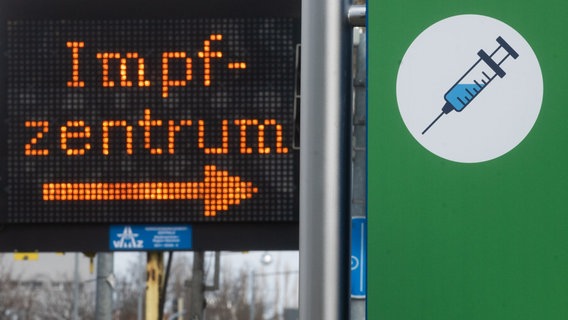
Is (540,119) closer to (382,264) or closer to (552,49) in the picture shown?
(552,49)

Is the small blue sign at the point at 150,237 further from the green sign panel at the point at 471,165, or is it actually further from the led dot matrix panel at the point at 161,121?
the green sign panel at the point at 471,165

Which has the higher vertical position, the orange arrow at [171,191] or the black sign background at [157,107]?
the black sign background at [157,107]

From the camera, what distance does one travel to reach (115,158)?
23.9ft

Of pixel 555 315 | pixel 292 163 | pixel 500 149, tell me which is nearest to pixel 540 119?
pixel 500 149

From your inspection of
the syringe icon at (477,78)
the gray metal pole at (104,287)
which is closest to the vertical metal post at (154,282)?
the syringe icon at (477,78)

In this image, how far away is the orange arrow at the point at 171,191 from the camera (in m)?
7.20

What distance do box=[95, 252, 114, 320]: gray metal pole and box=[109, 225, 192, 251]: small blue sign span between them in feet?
23.1

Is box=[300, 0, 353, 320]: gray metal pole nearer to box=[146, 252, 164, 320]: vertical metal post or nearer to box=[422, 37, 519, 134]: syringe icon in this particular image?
box=[422, 37, 519, 134]: syringe icon

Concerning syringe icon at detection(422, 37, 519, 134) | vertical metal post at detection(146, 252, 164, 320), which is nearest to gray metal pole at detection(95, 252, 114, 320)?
vertical metal post at detection(146, 252, 164, 320)

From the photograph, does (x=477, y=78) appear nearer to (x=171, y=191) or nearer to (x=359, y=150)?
(x=171, y=191)

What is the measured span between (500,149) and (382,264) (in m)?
0.34

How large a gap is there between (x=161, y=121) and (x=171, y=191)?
0.41 metres

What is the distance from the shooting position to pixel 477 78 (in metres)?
2.61

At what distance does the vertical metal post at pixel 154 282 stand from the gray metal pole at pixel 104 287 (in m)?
5.88
